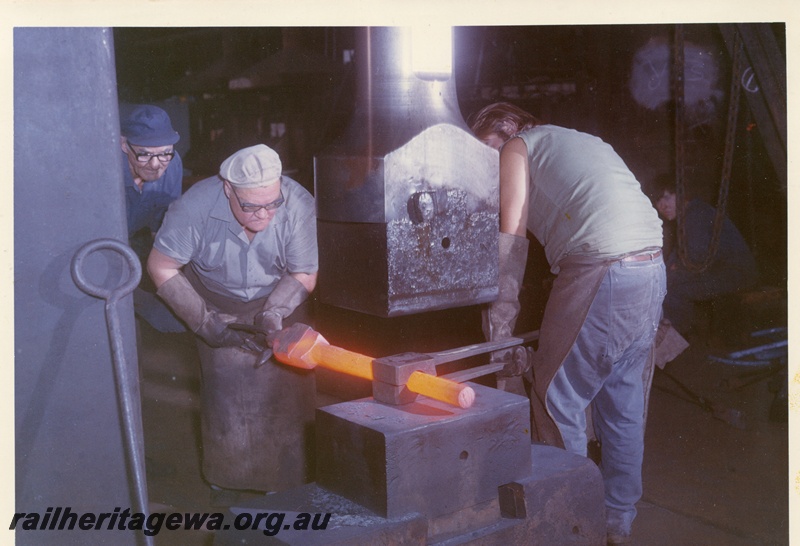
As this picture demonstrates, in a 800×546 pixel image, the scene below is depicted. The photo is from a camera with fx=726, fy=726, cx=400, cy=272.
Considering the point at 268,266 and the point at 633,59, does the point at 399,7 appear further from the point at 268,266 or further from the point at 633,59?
the point at 633,59

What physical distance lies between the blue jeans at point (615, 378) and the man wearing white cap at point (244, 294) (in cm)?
113

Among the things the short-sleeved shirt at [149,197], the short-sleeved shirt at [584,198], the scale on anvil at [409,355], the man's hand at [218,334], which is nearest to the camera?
the scale on anvil at [409,355]

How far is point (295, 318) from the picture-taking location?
3.06 meters

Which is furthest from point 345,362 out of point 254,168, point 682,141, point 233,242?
point 682,141

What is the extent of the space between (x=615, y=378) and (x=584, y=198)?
0.67 meters

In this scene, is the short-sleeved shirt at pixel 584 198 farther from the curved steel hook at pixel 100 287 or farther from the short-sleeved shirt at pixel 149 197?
the short-sleeved shirt at pixel 149 197

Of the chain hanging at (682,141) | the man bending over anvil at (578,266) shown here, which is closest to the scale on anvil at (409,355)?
the man bending over anvil at (578,266)

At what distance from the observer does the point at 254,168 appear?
2689 millimetres

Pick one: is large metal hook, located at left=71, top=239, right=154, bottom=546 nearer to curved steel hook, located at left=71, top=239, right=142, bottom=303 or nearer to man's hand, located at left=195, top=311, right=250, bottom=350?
curved steel hook, located at left=71, top=239, right=142, bottom=303

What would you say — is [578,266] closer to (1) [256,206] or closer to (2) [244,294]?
(1) [256,206]

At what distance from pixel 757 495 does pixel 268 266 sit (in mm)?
2341

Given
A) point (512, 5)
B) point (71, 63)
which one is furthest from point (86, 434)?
point (512, 5)

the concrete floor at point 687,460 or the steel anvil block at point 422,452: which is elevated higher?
the steel anvil block at point 422,452

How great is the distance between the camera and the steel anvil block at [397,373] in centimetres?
180
